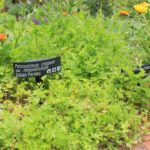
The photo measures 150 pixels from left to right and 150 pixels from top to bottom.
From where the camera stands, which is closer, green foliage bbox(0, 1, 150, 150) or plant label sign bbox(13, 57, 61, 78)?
green foliage bbox(0, 1, 150, 150)

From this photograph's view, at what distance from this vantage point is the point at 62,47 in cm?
329

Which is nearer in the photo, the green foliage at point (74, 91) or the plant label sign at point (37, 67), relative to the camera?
the green foliage at point (74, 91)

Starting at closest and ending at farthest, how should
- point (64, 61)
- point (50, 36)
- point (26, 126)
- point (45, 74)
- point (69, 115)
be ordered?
1. point (26, 126)
2. point (69, 115)
3. point (45, 74)
4. point (64, 61)
5. point (50, 36)

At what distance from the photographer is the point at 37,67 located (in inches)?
114

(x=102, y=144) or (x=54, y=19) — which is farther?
(x=54, y=19)

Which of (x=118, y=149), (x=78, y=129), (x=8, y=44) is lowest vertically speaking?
(x=118, y=149)

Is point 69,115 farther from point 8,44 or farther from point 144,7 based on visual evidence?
point 144,7

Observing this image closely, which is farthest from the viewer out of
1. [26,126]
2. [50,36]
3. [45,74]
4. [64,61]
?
[50,36]

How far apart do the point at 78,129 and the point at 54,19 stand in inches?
50.7

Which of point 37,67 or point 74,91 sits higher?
point 37,67

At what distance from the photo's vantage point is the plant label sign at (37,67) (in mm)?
2860

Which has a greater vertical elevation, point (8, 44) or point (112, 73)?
point (8, 44)

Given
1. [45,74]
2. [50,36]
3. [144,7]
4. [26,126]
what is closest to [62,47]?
[50,36]

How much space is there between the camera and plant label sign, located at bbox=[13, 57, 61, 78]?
9.38ft
